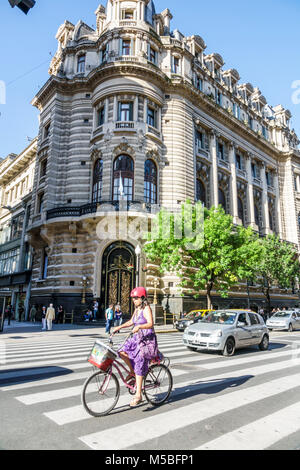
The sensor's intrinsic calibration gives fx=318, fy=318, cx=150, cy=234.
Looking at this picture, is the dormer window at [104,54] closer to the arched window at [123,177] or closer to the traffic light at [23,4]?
the arched window at [123,177]

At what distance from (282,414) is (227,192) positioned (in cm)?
3361

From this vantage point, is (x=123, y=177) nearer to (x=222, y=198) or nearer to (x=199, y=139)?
(x=199, y=139)

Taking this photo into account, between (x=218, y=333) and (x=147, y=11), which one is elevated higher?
(x=147, y=11)

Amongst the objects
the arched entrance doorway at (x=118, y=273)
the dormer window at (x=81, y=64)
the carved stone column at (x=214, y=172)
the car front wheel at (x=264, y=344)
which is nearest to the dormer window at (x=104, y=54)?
the dormer window at (x=81, y=64)

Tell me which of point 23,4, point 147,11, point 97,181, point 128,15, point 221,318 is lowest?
point 221,318

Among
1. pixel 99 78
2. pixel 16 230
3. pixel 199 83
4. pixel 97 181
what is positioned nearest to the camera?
pixel 97 181

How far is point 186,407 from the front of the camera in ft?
16.6

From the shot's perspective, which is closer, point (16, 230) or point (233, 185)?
point (233, 185)

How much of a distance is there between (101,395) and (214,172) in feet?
105

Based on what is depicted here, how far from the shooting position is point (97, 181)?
2825 cm

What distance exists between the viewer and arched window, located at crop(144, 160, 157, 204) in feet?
90.6

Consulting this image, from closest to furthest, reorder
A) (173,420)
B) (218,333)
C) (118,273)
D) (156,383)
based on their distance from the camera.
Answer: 1. (173,420)
2. (156,383)
3. (218,333)
4. (118,273)

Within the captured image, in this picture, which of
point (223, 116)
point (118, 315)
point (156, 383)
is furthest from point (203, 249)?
point (223, 116)

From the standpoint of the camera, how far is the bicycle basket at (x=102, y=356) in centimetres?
464
